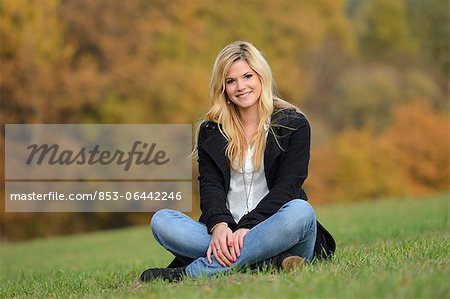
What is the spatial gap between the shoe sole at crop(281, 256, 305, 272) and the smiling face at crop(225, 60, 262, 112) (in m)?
1.22

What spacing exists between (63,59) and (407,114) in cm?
1618

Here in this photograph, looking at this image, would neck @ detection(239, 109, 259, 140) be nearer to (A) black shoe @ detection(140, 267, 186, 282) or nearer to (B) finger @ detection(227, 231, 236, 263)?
(B) finger @ detection(227, 231, 236, 263)

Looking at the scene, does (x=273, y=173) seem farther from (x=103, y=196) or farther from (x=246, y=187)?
(x=103, y=196)

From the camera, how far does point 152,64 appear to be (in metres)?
27.8

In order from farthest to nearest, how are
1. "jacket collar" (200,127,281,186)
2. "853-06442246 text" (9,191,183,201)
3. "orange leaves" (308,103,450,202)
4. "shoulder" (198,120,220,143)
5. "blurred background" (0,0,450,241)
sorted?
1. "orange leaves" (308,103,450,202)
2. "blurred background" (0,0,450,241)
3. "853-06442246 text" (9,191,183,201)
4. "shoulder" (198,120,220,143)
5. "jacket collar" (200,127,281,186)

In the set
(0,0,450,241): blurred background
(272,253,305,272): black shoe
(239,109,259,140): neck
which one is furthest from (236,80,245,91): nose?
(0,0,450,241): blurred background

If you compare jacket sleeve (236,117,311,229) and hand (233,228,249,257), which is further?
jacket sleeve (236,117,311,229)

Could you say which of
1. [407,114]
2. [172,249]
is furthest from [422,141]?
[172,249]

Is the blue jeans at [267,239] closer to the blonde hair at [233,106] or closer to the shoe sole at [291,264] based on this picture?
the shoe sole at [291,264]

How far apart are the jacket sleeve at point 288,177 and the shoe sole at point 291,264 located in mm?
337

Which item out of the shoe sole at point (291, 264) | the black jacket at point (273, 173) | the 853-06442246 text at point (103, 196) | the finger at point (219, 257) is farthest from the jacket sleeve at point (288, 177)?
the 853-06442246 text at point (103, 196)

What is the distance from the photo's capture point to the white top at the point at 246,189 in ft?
15.4

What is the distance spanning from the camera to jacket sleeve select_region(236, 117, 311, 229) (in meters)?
4.43

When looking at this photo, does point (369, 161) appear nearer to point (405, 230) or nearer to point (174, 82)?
point (174, 82)
